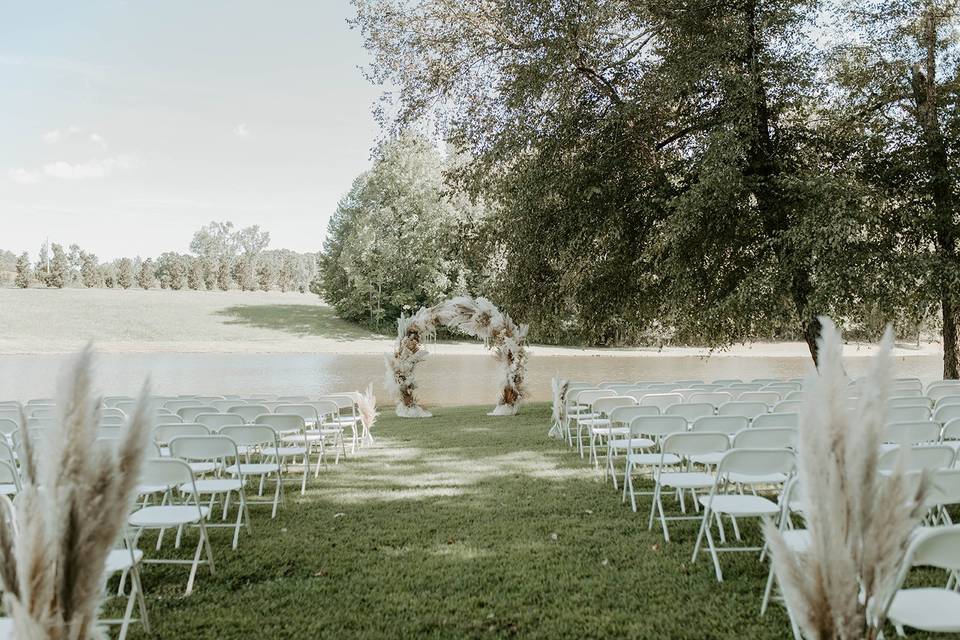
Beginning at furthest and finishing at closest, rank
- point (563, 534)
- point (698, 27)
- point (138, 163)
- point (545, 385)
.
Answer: point (138, 163)
point (545, 385)
point (698, 27)
point (563, 534)

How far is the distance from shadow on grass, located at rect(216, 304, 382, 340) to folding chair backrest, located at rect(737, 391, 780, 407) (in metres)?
36.6

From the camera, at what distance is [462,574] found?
3.97 m

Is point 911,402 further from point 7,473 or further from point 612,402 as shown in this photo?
point 7,473

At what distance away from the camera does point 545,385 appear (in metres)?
20.9

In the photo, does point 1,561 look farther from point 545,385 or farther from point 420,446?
point 545,385

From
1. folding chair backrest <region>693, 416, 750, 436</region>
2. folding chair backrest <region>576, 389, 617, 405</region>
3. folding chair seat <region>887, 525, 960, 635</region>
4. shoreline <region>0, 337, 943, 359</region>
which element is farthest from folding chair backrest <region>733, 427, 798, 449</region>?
shoreline <region>0, 337, 943, 359</region>

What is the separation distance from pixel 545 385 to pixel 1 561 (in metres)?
20.0

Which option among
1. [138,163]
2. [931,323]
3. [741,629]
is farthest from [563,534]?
[138,163]

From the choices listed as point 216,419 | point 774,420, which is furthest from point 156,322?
point 774,420

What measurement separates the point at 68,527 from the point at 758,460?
371 centimetres

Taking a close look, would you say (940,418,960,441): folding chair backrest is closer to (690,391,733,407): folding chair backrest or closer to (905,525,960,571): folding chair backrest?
(690,391,733,407): folding chair backrest

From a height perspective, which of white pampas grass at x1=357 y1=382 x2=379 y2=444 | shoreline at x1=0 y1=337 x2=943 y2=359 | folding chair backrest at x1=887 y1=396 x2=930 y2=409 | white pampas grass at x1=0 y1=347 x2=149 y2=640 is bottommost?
shoreline at x1=0 y1=337 x2=943 y2=359

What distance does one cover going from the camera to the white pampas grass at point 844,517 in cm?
108

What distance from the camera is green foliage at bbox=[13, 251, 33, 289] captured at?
2109 inches
